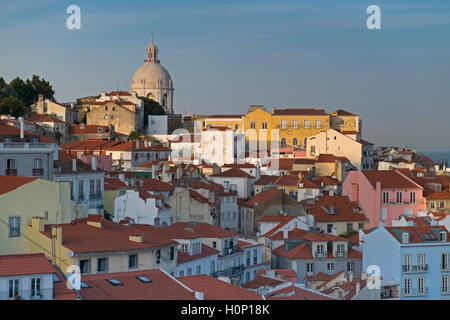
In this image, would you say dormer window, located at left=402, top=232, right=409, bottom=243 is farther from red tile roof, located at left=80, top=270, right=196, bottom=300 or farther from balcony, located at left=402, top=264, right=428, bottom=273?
red tile roof, located at left=80, top=270, right=196, bottom=300

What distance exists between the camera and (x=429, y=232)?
34.0m

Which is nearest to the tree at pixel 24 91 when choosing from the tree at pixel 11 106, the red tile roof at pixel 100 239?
the tree at pixel 11 106

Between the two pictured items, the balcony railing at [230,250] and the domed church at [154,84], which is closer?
the balcony railing at [230,250]

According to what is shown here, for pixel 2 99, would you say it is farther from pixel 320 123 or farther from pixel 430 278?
pixel 430 278

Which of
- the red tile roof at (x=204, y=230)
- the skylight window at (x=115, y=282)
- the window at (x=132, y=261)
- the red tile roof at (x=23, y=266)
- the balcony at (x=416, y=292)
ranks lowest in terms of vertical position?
the balcony at (x=416, y=292)

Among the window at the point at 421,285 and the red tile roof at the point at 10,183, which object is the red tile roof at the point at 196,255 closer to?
the red tile roof at the point at 10,183

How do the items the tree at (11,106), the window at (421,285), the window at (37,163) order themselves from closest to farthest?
1. the window at (421,285)
2. the window at (37,163)
3. the tree at (11,106)

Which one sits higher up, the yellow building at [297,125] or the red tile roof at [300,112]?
the red tile roof at [300,112]

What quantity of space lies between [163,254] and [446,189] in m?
33.9

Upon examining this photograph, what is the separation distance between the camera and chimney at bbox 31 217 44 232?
76.9 feet

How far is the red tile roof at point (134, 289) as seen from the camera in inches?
707

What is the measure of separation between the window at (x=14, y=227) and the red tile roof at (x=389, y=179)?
105 ft

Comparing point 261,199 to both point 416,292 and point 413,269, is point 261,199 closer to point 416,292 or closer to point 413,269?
point 413,269

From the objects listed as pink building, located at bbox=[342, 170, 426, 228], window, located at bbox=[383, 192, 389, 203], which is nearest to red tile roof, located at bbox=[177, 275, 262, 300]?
pink building, located at bbox=[342, 170, 426, 228]
